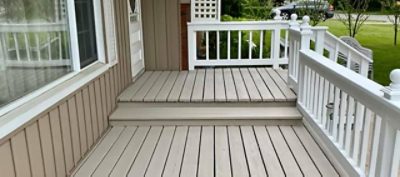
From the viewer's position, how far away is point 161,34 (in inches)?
219

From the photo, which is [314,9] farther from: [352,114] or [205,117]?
[352,114]

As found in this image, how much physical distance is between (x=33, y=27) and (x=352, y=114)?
2.18 m

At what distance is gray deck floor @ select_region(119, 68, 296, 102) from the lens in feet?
13.1

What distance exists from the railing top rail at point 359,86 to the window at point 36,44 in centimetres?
200

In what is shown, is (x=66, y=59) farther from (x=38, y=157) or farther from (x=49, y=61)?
(x=38, y=157)

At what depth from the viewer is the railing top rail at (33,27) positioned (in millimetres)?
2039

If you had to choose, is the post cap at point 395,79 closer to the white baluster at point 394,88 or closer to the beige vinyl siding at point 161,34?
the white baluster at point 394,88

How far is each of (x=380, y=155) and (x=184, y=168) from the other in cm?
133

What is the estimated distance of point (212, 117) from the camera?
369cm

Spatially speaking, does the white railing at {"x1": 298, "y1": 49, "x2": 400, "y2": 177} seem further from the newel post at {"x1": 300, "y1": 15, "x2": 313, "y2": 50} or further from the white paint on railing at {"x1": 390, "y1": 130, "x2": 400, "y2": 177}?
the newel post at {"x1": 300, "y1": 15, "x2": 313, "y2": 50}

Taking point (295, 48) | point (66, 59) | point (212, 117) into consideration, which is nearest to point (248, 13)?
point (295, 48)

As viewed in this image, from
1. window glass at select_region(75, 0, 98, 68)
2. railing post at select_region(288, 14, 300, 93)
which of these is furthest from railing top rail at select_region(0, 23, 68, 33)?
railing post at select_region(288, 14, 300, 93)

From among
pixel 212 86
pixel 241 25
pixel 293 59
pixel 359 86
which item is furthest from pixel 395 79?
pixel 241 25

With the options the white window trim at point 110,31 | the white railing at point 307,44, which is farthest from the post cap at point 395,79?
the white window trim at point 110,31
